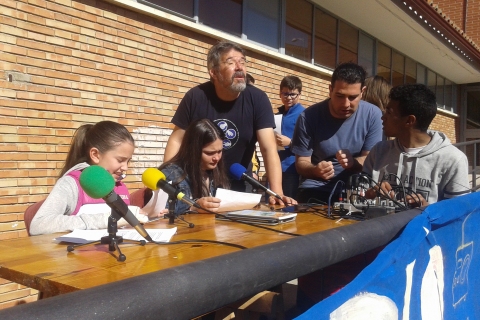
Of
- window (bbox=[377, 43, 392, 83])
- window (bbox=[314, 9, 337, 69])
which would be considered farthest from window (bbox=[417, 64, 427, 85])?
window (bbox=[314, 9, 337, 69])

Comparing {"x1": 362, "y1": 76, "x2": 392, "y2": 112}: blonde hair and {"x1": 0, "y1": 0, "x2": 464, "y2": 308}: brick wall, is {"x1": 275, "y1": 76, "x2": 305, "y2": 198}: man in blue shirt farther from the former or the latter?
{"x1": 0, "y1": 0, "x2": 464, "y2": 308}: brick wall

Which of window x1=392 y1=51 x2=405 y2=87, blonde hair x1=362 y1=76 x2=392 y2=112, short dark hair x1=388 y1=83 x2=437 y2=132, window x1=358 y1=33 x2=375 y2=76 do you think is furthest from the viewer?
window x1=392 y1=51 x2=405 y2=87

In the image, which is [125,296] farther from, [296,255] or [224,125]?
[224,125]

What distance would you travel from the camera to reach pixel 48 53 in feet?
15.0

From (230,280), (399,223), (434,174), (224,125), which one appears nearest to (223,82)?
(224,125)

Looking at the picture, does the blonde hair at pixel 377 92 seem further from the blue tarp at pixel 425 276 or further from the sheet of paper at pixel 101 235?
the sheet of paper at pixel 101 235

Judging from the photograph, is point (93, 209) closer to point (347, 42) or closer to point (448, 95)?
point (347, 42)

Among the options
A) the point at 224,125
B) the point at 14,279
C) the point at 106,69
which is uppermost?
the point at 106,69

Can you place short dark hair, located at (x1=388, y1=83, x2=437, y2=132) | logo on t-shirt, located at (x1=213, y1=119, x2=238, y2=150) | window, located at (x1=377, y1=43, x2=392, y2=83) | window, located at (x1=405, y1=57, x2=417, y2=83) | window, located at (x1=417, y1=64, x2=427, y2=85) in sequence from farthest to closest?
window, located at (x1=417, y1=64, x2=427, y2=85)
window, located at (x1=405, y1=57, x2=417, y2=83)
window, located at (x1=377, y1=43, x2=392, y2=83)
logo on t-shirt, located at (x1=213, y1=119, x2=238, y2=150)
short dark hair, located at (x1=388, y1=83, x2=437, y2=132)

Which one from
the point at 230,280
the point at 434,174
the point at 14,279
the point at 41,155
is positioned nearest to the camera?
the point at 230,280

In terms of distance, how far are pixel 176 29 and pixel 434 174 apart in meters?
4.07

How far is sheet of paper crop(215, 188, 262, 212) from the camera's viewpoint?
8.82ft

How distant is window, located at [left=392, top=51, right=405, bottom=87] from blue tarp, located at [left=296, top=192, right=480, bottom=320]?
11.2 metres

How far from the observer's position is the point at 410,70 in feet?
46.8
